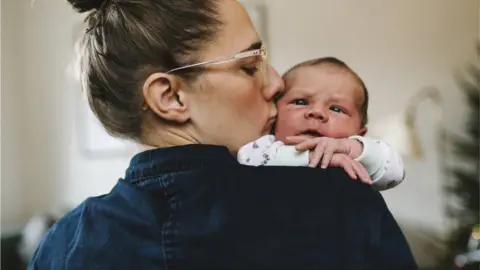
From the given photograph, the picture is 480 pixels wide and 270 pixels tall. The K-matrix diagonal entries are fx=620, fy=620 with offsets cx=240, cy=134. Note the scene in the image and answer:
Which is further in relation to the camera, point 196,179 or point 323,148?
point 323,148

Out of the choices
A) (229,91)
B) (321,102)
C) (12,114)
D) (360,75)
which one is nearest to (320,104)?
(321,102)

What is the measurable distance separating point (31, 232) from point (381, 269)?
225 cm

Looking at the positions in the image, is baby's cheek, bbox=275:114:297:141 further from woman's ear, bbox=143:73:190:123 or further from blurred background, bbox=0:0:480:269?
blurred background, bbox=0:0:480:269

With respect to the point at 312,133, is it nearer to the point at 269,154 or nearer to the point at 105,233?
the point at 269,154

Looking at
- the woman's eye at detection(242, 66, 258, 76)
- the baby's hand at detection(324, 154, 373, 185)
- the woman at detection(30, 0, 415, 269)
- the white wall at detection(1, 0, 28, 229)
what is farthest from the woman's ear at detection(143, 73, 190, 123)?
the white wall at detection(1, 0, 28, 229)

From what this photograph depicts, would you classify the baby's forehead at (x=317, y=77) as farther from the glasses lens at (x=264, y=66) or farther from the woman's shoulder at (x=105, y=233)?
the woman's shoulder at (x=105, y=233)

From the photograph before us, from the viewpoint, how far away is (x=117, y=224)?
30.4 inches

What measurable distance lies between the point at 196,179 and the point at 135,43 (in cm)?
21

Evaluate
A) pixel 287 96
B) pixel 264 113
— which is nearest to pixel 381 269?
pixel 264 113

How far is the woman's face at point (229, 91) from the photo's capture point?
0.87 metres

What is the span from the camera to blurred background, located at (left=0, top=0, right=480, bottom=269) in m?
2.83

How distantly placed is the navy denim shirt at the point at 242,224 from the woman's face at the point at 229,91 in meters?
0.10

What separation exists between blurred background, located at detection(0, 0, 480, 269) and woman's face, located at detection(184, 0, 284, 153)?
6.46 ft

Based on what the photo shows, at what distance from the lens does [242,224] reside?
29.0 inches
